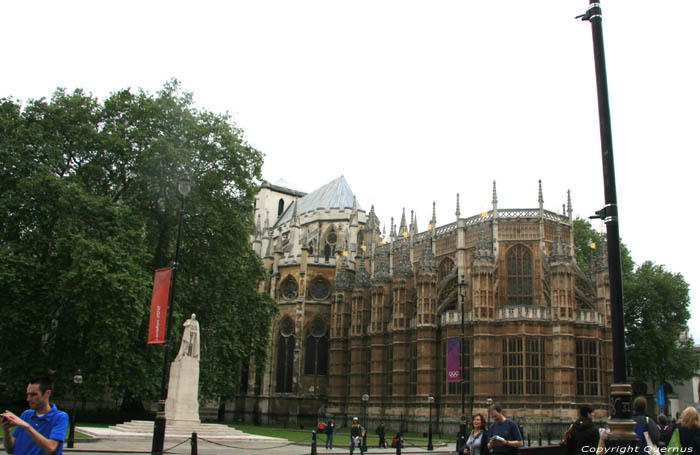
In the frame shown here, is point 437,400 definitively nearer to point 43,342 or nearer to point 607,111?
point 43,342

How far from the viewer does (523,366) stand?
36.1m

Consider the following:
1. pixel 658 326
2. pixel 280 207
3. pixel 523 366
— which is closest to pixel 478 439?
pixel 523 366

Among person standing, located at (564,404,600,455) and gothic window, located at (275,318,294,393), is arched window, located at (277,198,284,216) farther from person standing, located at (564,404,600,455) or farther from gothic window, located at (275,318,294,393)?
person standing, located at (564,404,600,455)

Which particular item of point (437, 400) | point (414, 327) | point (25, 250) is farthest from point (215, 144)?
point (437, 400)

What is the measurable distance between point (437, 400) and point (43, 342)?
74.7 feet

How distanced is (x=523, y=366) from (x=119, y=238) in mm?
22901

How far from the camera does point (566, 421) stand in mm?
34844

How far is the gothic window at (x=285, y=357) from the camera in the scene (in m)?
51.2

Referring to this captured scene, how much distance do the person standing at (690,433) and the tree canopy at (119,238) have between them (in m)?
22.9

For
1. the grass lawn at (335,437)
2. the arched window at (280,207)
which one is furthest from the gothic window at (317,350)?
the arched window at (280,207)

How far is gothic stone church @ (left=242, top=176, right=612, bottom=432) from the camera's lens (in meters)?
36.4

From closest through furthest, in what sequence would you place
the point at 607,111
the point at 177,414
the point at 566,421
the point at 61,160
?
the point at 607,111 < the point at 177,414 < the point at 61,160 < the point at 566,421

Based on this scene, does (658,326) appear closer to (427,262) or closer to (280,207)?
(427,262)

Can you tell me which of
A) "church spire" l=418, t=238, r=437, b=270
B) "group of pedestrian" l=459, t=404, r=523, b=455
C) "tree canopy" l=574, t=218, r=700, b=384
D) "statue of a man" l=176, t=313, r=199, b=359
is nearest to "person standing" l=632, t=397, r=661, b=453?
"group of pedestrian" l=459, t=404, r=523, b=455
